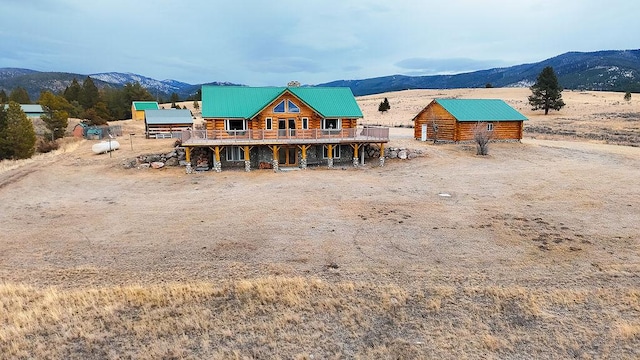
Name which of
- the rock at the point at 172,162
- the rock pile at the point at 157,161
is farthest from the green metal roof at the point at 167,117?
the rock at the point at 172,162

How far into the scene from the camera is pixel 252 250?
13117mm

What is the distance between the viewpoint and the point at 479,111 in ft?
128

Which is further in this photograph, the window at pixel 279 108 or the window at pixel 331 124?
the window at pixel 331 124

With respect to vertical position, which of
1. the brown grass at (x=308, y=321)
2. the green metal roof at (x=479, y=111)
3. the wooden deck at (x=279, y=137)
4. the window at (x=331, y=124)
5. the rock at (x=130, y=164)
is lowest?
the brown grass at (x=308, y=321)

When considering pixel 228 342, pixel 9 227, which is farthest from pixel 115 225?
pixel 228 342

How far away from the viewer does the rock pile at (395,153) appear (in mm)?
30641

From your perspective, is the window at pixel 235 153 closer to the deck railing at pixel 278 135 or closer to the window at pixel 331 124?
the deck railing at pixel 278 135

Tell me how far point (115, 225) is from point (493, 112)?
1367 inches

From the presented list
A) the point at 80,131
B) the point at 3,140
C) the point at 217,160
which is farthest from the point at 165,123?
the point at 217,160

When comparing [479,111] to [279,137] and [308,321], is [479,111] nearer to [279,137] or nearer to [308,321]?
[279,137]

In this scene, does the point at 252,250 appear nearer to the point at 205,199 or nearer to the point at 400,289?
the point at 400,289

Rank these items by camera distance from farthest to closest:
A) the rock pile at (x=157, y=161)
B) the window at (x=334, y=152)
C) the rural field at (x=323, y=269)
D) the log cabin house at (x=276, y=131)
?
1. the window at (x=334, y=152)
2. the log cabin house at (x=276, y=131)
3. the rock pile at (x=157, y=161)
4. the rural field at (x=323, y=269)

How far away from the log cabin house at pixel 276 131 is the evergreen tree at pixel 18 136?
66.2 feet

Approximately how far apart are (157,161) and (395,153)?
16969 mm
